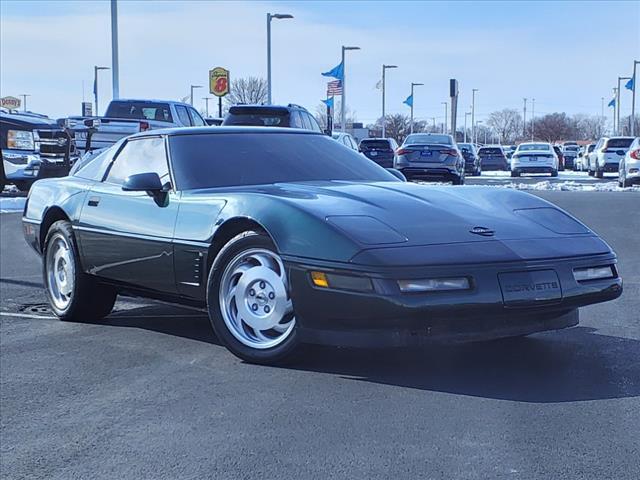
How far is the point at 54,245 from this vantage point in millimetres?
6746

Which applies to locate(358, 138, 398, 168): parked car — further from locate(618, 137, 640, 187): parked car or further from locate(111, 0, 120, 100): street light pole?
locate(618, 137, 640, 187): parked car

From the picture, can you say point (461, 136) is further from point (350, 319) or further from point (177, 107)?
point (350, 319)

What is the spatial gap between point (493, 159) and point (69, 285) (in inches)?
1551

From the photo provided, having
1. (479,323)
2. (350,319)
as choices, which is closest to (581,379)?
(479,323)

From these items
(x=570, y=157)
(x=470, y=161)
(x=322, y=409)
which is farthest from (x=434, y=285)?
(x=570, y=157)

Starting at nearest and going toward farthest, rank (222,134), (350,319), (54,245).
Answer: (350,319) → (222,134) → (54,245)

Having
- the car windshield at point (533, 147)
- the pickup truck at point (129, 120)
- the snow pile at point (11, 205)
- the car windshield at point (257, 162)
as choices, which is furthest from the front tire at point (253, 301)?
the car windshield at point (533, 147)

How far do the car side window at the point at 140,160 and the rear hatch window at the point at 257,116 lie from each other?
1166 cm

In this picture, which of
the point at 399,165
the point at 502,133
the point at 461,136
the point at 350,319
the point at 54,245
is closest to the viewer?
the point at 350,319

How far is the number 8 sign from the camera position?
1547 inches

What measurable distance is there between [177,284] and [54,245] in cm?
171

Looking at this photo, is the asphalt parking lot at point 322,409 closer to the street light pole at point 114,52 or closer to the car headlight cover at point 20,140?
the car headlight cover at point 20,140

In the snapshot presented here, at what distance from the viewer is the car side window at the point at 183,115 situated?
760 inches

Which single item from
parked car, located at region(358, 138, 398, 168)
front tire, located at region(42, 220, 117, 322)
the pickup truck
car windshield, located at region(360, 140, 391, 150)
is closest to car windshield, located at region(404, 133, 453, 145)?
the pickup truck
